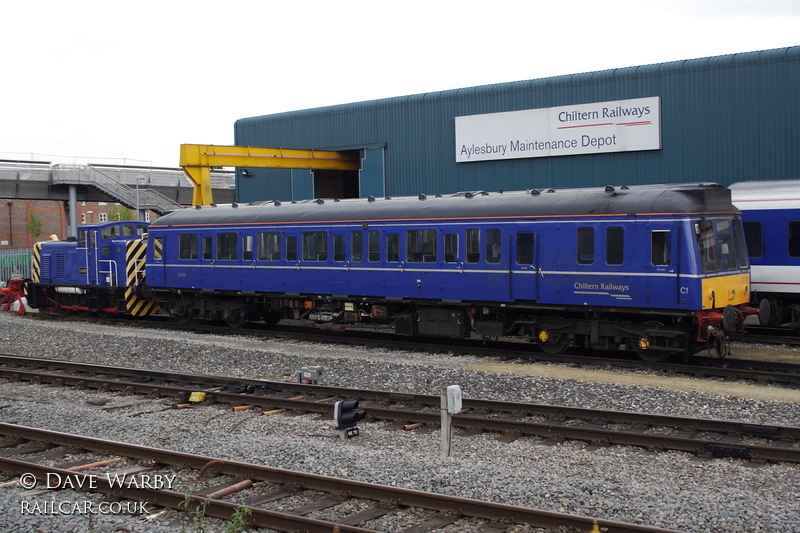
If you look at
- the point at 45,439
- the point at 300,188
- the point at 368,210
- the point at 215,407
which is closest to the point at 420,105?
the point at 300,188

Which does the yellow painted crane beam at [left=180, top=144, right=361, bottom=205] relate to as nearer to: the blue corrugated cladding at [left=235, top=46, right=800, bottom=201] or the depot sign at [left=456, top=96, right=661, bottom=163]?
the blue corrugated cladding at [left=235, top=46, right=800, bottom=201]

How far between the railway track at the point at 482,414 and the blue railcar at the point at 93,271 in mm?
10084

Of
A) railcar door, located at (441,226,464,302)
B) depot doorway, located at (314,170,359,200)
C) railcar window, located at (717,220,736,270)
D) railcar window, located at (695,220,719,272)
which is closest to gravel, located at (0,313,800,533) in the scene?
railcar door, located at (441,226,464,302)

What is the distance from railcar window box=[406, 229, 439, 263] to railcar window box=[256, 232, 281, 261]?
13.8ft

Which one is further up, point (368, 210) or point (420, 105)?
point (420, 105)

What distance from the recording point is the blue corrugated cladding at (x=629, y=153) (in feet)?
71.7

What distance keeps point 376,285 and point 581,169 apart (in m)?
10.8

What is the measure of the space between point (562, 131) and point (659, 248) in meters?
12.4

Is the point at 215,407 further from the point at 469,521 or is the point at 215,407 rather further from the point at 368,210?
the point at 368,210

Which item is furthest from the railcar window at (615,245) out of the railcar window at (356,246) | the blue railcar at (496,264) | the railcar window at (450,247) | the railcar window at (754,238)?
the railcar window at (356,246)

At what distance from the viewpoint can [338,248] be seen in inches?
733

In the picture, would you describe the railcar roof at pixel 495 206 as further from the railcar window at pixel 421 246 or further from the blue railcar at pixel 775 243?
the blue railcar at pixel 775 243

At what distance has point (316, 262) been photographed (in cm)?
1898

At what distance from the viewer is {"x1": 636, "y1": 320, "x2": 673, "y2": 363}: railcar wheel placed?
1418 centimetres
